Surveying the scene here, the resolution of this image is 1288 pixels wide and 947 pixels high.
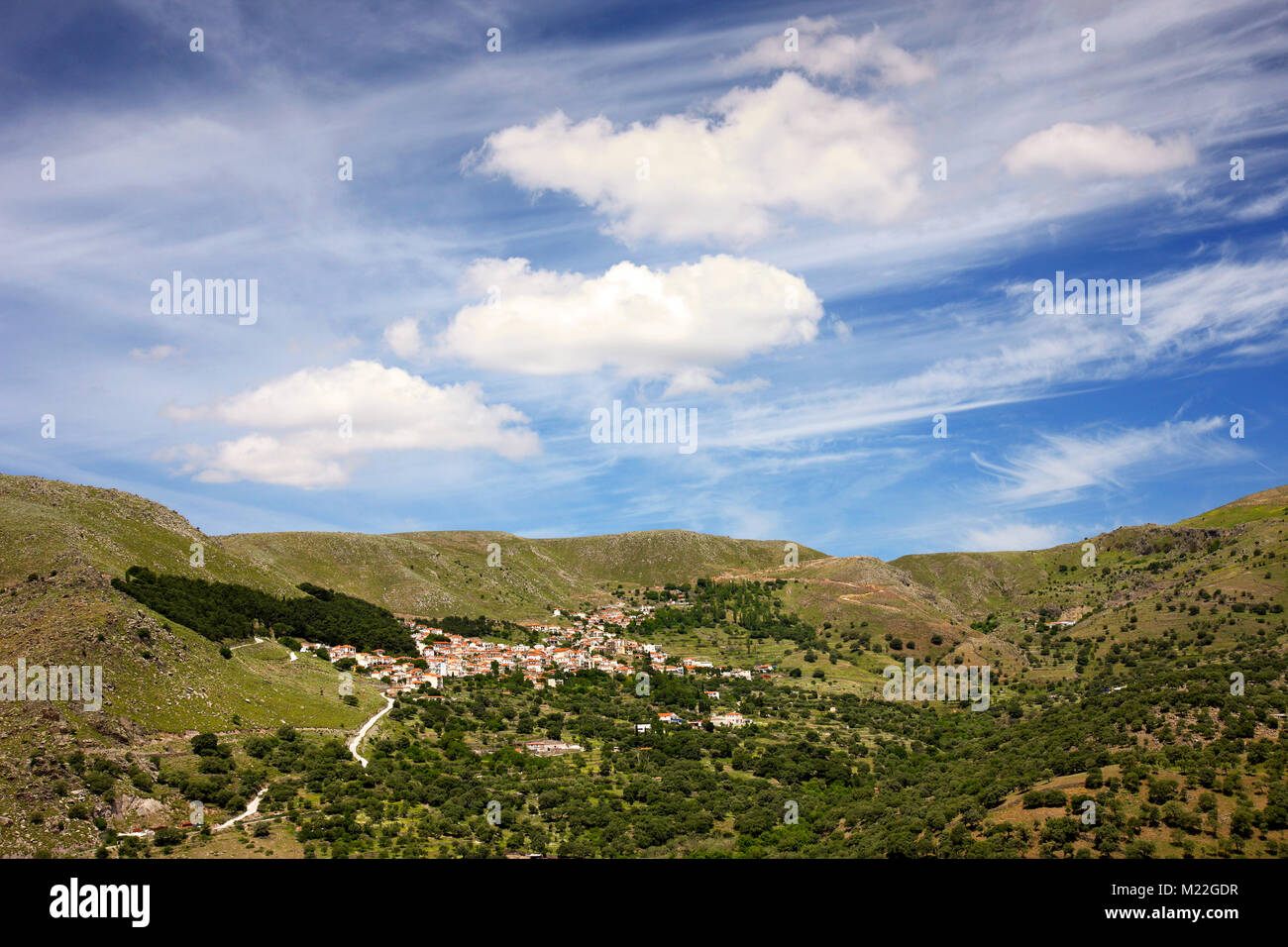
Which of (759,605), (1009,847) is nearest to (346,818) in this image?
→ (1009,847)

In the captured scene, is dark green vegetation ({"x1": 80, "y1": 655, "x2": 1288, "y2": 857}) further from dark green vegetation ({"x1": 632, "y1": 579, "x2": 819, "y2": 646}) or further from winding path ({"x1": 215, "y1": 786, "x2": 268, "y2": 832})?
dark green vegetation ({"x1": 632, "y1": 579, "x2": 819, "y2": 646})

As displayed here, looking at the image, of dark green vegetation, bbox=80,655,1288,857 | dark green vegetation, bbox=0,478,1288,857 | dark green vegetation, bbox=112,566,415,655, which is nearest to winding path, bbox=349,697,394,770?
dark green vegetation, bbox=0,478,1288,857

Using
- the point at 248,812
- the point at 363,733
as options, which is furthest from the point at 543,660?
the point at 248,812

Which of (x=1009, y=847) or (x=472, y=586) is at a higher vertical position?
(x=472, y=586)

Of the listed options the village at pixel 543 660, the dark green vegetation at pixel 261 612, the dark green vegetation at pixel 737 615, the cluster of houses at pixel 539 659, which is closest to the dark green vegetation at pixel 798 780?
the village at pixel 543 660
